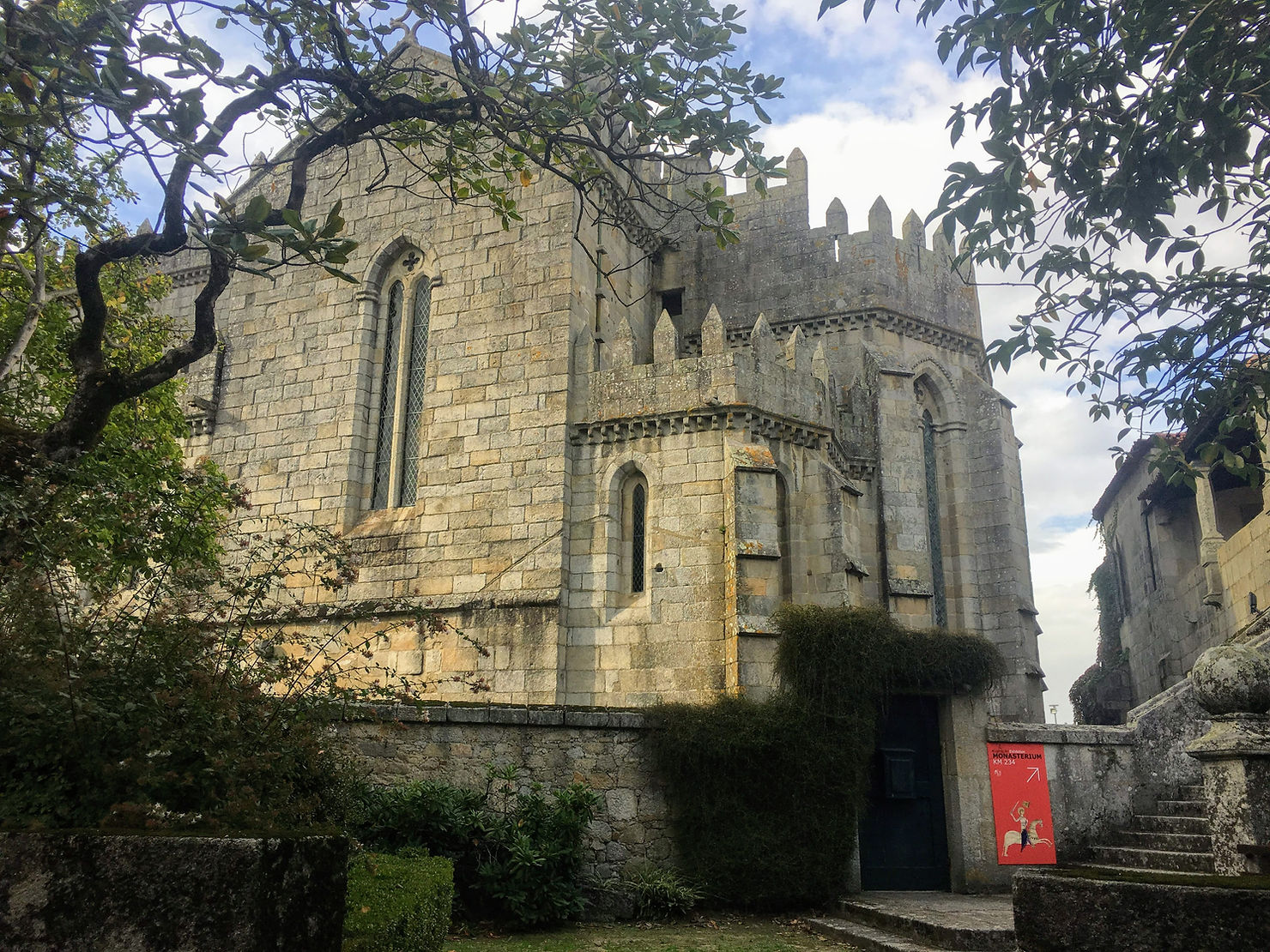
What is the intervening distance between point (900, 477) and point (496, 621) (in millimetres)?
8222

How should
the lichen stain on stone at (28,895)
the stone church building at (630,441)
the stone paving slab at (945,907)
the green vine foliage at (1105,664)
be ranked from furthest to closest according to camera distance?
the green vine foliage at (1105,664), the stone church building at (630,441), the stone paving slab at (945,907), the lichen stain on stone at (28,895)

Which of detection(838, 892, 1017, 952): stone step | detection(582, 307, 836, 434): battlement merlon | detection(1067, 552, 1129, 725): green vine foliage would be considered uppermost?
detection(582, 307, 836, 434): battlement merlon

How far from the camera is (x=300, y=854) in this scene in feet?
10.4

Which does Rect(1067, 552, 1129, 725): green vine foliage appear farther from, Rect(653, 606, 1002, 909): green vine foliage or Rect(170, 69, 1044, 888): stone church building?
Rect(653, 606, 1002, 909): green vine foliage

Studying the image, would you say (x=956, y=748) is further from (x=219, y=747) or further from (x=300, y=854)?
(x=300, y=854)

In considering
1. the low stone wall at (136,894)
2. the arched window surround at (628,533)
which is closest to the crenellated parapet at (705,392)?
the arched window surround at (628,533)

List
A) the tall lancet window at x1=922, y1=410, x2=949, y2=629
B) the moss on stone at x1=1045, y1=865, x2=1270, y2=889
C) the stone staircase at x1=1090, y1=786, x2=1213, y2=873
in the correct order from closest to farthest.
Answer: the moss on stone at x1=1045, y1=865, x2=1270, y2=889, the stone staircase at x1=1090, y1=786, x2=1213, y2=873, the tall lancet window at x1=922, y1=410, x2=949, y2=629

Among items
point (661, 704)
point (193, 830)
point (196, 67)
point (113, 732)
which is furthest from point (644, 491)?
point (193, 830)

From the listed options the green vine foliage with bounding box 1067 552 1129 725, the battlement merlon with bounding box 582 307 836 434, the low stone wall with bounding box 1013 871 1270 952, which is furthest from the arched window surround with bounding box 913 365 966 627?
the low stone wall with bounding box 1013 871 1270 952

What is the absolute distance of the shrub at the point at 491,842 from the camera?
32.6ft

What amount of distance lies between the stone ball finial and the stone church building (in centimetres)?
630

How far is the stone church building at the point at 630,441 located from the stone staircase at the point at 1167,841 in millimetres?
1504

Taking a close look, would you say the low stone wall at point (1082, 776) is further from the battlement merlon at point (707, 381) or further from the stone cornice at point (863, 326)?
the stone cornice at point (863, 326)

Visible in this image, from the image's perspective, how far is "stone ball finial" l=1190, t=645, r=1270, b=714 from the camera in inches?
245
